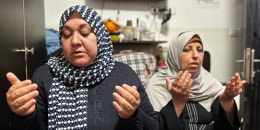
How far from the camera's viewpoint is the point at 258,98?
2262 millimetres

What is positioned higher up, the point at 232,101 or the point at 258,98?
the point at 232,101

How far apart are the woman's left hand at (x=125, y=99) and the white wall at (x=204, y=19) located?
201 centimetres

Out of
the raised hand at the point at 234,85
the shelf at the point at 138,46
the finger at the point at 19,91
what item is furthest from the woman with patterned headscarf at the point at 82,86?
the shelf at the point at 138,46

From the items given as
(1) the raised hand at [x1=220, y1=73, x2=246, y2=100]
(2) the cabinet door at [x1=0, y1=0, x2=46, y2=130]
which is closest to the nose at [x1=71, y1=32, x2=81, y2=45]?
(2) the cabinet door at [x1=0, y1=0, x2=46, y2=130]

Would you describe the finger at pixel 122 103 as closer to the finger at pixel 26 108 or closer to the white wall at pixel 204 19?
the finger at pixel 26 108

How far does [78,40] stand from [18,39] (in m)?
0.75

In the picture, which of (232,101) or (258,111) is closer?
(232,101)

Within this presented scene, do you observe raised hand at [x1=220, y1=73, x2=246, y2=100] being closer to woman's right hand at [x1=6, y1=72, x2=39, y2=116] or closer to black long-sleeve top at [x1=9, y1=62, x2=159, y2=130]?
black long-sleeve top at [x1=9, y1=62, x2=159, y2=130]

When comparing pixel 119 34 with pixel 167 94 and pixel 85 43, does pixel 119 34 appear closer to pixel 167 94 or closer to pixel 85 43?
pixel 167 94

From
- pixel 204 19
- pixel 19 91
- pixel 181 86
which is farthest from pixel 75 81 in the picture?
pixel 204 19

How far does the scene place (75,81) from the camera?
114cm

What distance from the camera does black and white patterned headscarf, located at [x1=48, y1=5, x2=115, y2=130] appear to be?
110cm

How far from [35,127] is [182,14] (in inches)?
94.8

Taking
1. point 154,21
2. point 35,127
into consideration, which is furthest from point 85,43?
point 154,21
